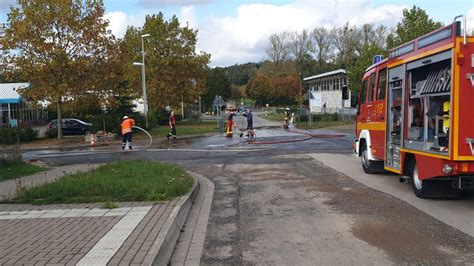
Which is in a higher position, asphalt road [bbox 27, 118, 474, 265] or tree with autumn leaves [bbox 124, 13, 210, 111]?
tree with autumn leaves [bbox 124, 13, 210, 111]

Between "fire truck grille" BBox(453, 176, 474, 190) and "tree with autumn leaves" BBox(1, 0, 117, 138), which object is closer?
"fire truck grille" BBox(453, 176, 474, 190)

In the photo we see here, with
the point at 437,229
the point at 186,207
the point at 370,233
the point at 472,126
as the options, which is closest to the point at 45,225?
the point at 186,207

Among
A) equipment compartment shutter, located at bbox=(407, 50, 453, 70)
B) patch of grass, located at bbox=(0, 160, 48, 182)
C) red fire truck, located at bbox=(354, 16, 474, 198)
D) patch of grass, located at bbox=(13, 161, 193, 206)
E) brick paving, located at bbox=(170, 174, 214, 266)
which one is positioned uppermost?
equipment compartment shutter, located at bbox=(407, 50, 453, 70)

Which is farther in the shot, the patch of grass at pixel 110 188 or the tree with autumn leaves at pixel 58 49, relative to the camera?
the tree with autumn leaves at pixel 58 49

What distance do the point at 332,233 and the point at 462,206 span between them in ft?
10.5

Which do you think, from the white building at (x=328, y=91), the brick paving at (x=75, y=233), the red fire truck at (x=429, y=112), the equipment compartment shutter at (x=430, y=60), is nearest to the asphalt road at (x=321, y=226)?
the red fire truck at (x=429, y=112)

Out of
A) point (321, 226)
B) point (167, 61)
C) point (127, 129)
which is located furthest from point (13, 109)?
point (321, 226)

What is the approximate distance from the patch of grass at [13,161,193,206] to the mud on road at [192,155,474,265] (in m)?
1.04

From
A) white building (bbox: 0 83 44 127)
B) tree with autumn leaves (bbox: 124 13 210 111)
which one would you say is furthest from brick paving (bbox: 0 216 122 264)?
white building (bbox: 0 83 44 127)

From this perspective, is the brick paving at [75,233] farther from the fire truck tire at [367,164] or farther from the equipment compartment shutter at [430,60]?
the fire truck tire at [367,164]

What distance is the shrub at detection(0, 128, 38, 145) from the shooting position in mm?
31900

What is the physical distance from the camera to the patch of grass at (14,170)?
1321 cm

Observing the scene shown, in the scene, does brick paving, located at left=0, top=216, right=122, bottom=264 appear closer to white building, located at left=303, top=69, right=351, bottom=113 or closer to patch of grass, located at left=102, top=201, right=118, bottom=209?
patch of grass, located at left=102, top=201, right=118, bottom=209

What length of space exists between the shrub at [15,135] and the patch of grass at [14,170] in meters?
17.8
